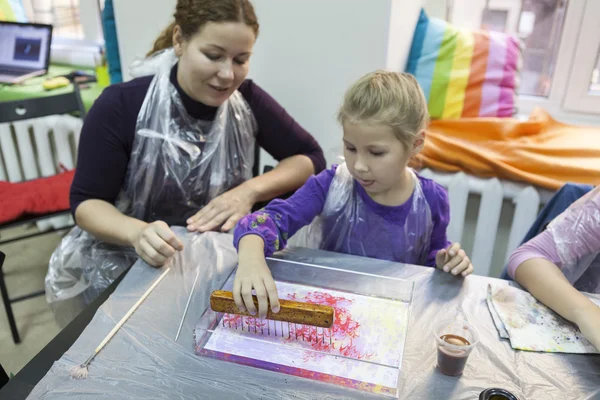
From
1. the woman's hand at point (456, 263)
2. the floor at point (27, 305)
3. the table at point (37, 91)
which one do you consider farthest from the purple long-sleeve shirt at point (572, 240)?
the table at point (37, 91)

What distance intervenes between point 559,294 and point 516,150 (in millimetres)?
901

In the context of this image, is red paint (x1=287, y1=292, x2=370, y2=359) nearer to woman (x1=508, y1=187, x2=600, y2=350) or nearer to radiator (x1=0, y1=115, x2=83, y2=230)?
woman (x1=508, y1=187, x2=600, y2=350)

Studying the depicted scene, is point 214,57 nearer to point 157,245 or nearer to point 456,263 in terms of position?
point 157,245

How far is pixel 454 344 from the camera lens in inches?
30.2

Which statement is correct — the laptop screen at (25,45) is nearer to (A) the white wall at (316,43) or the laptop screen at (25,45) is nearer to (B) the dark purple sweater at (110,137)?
(A) the white wall at (316,43)

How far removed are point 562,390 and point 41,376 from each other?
2.54 feet

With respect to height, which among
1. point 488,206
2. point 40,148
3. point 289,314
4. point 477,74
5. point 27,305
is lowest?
point 27,305

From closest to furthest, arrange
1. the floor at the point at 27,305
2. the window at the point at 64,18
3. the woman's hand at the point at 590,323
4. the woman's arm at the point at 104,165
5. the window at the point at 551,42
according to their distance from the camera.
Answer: the woman's hand at the point at 590,323
the woman's arm at the point at 104,165
the floor at the point at 27,305
the window at the point at 551,42
the window at the point at 64,18

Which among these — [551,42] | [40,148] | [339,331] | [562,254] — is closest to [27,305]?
[40,148]

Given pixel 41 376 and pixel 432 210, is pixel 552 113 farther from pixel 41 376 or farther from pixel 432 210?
pixel 41 376

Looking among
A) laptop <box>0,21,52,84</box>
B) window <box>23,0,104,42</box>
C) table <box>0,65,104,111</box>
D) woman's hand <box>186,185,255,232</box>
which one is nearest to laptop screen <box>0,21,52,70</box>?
laptop <box>0,21,52,84</box>

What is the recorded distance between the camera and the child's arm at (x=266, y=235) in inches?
32.2

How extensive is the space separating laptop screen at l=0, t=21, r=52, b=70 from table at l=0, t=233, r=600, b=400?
208 centimetres

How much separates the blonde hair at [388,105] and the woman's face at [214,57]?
33 cm
